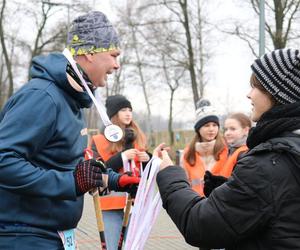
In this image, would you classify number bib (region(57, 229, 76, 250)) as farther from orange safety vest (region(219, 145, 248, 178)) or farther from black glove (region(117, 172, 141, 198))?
orange safety vest (region(219, 145, 248, 178))

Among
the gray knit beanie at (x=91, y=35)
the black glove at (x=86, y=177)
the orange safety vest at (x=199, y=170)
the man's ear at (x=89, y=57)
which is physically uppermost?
the gray knit beanie at (x=91, y=35)

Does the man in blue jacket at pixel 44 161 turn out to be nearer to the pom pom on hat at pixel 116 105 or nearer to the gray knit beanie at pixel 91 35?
the gray knit beanie at pixel 91 35

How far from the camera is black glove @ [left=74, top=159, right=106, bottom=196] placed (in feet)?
7.39

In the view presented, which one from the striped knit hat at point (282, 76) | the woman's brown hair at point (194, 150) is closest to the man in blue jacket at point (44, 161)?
the striped knit hat at point (282, 76)

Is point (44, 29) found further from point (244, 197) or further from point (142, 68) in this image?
point (244, 197)

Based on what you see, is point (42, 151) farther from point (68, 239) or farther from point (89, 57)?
point (89, 57)

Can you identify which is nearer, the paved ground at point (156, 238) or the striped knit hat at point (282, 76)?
the striped knit hat at point (282, 76)

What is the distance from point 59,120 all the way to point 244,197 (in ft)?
3.10

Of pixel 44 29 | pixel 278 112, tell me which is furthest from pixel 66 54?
pixel 44 29

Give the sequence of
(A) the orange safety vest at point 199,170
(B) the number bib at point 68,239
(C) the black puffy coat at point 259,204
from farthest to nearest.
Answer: (A) the orange safety vest at point 199,170, (B) the number bib at point 68,239, (C) the black puffy coat at point 259,204

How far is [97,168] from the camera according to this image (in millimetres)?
2318

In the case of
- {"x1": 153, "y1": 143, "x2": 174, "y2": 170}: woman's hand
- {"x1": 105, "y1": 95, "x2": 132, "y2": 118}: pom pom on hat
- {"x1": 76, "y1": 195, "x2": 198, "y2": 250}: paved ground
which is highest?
{"x1": 105, "y1": 95, "x2": 132, "y2": 118}: pom pom on hat

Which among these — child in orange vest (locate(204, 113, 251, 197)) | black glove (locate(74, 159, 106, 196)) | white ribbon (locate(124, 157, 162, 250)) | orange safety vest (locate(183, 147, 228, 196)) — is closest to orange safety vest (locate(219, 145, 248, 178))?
child in orange vest (locate(204, 113, 251, 197))

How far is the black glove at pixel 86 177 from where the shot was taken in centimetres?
225
